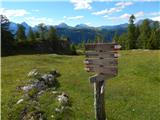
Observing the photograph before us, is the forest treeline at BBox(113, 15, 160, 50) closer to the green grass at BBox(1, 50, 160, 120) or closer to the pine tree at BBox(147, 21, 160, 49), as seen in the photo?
the pine tree at BBox(147, 21, 160, 49)

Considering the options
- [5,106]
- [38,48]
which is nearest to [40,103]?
[5,106]

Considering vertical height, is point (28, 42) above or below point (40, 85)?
above

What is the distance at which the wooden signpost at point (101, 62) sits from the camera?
18344 millimetres

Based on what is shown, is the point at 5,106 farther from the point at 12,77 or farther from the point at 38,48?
the point at 38,48

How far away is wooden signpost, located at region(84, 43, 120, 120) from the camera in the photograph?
18.3 metres

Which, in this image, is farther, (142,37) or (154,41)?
(142,37)

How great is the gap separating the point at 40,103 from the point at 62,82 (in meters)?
8.34

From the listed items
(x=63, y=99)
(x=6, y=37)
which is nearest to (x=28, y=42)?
(x=6, y=37)

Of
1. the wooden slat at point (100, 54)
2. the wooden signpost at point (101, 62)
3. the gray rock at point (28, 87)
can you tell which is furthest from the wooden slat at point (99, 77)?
the gray rock at point (28, 87)

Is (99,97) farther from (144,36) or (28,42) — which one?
(144,36)

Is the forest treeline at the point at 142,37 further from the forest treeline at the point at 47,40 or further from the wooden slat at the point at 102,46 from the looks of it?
the wooden slat at the point at 102,46

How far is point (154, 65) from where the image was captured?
40.9 metres

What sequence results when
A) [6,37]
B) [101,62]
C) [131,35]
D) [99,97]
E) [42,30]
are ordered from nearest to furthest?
[101,62] → [99,97] → [6,37] → [131,35] → [42,30]

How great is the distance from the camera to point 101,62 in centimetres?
1858
